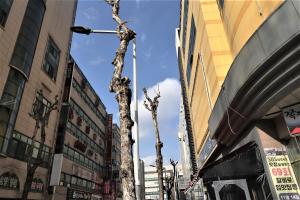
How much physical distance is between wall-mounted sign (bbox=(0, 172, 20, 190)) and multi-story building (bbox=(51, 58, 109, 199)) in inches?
192

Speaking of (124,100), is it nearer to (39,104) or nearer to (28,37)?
(28,37)

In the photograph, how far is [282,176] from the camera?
6.48m

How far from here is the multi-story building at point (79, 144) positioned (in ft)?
101

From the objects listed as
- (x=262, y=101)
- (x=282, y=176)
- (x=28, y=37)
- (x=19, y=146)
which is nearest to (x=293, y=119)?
(x=262, y=101)

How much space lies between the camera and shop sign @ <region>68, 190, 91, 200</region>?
31.8 metres

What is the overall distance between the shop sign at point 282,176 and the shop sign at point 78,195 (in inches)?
1194

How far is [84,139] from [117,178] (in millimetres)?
21611

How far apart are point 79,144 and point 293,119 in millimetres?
33835

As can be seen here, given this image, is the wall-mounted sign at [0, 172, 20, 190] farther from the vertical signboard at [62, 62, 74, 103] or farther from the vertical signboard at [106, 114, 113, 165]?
the vertical signboard at [106, 114, 113, 165]

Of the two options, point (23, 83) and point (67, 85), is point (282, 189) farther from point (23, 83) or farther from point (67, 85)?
point (67, 85)

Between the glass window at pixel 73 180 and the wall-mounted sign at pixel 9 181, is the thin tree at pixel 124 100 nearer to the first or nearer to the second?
the wall-mounted sign at pixel 9 181

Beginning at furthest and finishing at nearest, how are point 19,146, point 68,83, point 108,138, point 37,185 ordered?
point 108,138, point 68,83, point 37,185, point 19,146

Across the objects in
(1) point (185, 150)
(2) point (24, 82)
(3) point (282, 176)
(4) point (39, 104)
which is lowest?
(3) point (282, 176)

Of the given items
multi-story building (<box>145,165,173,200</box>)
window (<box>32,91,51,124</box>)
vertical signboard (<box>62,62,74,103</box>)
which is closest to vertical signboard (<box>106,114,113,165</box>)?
vertical signboard (<box>62,62,74,103</box>)
